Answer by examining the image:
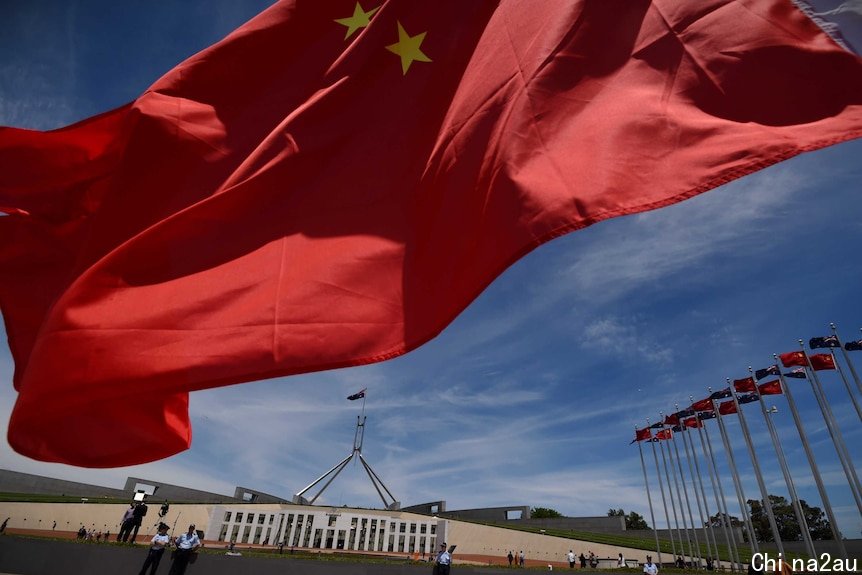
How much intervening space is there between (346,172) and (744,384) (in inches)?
960

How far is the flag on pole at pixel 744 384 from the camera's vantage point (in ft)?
76.8

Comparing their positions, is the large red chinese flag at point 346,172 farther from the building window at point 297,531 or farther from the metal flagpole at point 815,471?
the building window at point 297,531

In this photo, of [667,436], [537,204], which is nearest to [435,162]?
[537,204]

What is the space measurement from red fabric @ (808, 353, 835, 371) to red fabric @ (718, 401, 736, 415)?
5.14m

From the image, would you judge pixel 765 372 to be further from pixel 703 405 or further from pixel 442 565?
pixel 442 565

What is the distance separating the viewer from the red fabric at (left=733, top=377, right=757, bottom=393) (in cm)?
2342

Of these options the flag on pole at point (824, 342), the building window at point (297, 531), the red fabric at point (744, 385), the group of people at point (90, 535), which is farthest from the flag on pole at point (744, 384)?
the group of people at point (90, 535)

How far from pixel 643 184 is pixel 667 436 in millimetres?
33486

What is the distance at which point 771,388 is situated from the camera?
22719 mm

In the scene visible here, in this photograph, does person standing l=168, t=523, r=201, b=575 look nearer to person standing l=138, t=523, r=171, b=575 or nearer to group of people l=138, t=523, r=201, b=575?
group of people l=138, t=523, r=201, b=575

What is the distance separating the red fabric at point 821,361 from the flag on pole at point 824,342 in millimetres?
643

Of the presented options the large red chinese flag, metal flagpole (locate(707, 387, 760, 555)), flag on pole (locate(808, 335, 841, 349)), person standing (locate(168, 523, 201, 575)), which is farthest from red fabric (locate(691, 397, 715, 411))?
the large red chinese flag

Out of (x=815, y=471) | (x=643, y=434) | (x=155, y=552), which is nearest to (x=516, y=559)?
(x=643, y=434)

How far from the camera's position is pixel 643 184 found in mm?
3295
